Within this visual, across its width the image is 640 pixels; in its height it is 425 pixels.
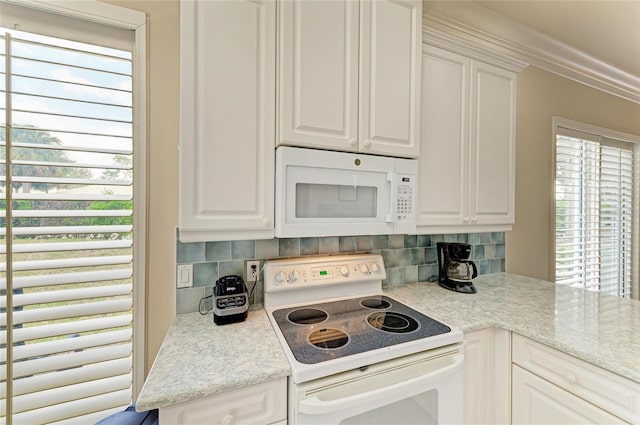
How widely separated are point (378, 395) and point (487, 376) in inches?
27.2

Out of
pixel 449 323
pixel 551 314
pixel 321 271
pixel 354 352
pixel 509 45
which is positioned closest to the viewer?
pixel 354 352

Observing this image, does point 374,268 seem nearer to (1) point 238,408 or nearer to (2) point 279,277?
(2) point 279,277

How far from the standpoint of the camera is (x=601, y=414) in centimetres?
92

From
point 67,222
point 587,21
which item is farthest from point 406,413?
point 587,21

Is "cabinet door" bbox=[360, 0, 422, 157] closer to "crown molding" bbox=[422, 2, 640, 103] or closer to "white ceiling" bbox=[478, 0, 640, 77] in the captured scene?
"crown molding" bbox=[422, 2, 640, 103]

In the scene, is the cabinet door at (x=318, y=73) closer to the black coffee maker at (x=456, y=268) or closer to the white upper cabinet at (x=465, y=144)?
the white upper cabinet at (x=465, y=144)

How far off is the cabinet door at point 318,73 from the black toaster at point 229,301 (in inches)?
25.8

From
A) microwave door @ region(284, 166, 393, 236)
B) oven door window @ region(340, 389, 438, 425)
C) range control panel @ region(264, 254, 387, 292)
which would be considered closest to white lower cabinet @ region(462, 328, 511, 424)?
oven door window @ region(340, 389, 438, 425)

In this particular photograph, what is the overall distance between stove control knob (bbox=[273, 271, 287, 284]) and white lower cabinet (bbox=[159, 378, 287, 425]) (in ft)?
1.62

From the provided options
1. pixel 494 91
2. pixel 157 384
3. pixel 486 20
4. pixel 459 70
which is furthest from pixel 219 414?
pixel 486 20

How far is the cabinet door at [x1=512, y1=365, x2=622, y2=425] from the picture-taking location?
→ 0.94 m

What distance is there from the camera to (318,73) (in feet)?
3.86

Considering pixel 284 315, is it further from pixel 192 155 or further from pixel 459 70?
pixel 459 70

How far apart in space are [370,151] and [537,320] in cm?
108
